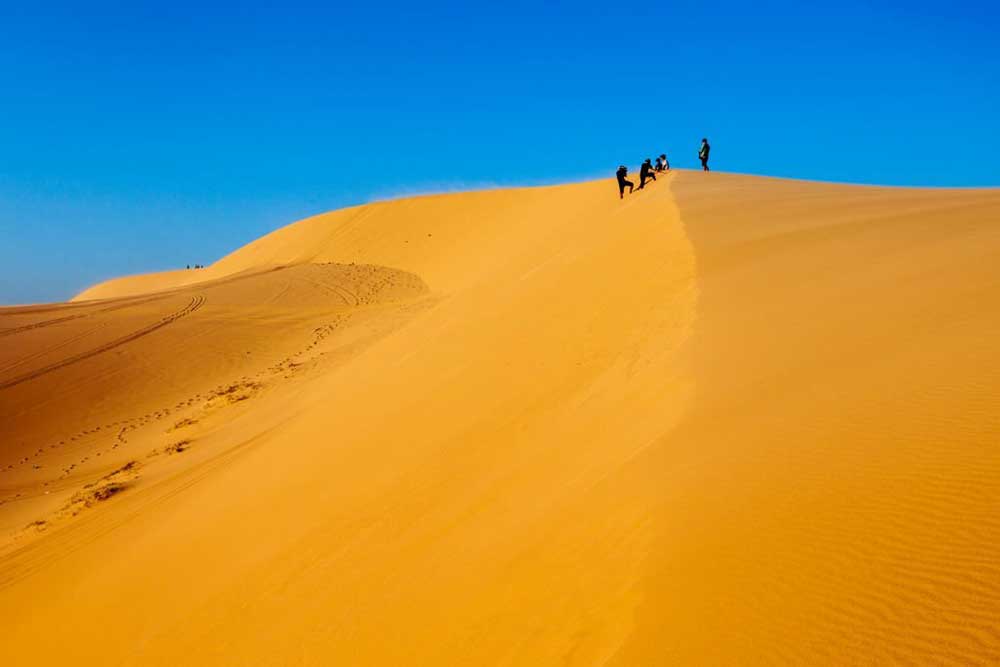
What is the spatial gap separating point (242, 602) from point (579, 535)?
2.53 meters

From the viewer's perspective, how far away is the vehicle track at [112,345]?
13842mm

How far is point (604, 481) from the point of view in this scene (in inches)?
147

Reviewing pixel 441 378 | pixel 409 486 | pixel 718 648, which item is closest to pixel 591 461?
pixel 409 486

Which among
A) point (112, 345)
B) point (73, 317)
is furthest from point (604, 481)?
point (73, 317)

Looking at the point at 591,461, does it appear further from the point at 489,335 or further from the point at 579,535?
the point at 489,335

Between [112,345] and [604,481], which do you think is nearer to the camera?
[604,481]

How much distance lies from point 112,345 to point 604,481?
16617mm

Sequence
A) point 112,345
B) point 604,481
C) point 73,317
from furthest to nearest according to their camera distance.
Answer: point 73,317, point 112,345, point 604,481

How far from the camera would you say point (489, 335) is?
8.74 meters

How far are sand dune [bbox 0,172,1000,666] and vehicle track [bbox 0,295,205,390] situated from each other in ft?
6.24

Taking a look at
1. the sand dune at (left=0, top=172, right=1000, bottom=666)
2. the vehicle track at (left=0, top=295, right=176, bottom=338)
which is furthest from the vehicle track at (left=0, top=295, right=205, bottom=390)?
the sand dune at (left=0, top=172, right=1000, bottom=666)

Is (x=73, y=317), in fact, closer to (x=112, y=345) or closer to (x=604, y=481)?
(x=112, y=345)

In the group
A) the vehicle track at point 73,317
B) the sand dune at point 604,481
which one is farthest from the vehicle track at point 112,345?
the sand dune at point 604,481

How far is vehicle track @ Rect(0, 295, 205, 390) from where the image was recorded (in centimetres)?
1384
